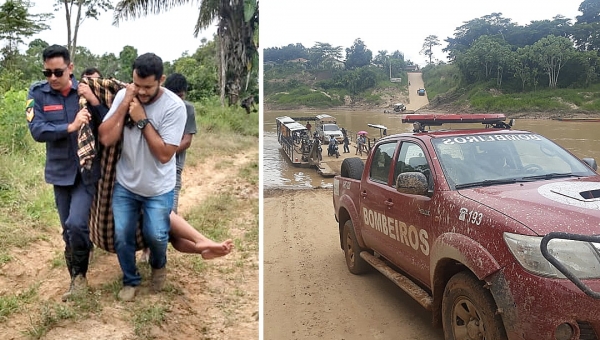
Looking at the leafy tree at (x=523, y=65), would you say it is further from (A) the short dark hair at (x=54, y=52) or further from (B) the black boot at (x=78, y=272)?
(B) the black boot at (x=78, y=272)

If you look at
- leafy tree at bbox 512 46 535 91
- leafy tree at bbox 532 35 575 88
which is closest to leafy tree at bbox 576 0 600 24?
leafy tree at bbox 532 35 575 88

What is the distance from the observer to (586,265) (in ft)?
5.62

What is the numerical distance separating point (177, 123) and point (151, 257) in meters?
0.76

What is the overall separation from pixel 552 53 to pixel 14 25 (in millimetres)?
4390

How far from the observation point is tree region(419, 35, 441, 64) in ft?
10.3

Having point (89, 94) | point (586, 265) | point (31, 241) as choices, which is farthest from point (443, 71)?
point (31, 241)

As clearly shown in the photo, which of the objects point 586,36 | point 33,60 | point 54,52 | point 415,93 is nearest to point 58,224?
point 54,52

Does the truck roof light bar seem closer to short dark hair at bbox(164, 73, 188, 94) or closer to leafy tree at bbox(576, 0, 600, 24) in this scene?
leafy tree at bbox(576, 0, 600, 24)

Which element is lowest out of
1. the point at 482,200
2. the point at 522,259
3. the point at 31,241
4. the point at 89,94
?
the point at 31,241

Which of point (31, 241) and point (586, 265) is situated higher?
point (586, 265)

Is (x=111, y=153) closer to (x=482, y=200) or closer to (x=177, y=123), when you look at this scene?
(x=177, y=123)

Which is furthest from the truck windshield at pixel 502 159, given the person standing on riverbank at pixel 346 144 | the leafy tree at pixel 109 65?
the leafy tree at pixel 109 65

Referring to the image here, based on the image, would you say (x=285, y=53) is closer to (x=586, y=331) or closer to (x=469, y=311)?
(x=469, y=311)

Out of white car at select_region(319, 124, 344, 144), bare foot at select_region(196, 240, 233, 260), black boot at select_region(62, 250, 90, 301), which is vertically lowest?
black boot at select_region(62, 250, 90, 301)
